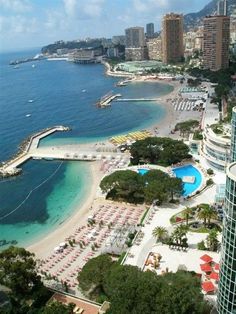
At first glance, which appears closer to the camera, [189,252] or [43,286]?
[43,286]

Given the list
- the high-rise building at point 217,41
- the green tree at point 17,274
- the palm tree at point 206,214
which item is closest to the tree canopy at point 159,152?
the palm tree at point 206,214

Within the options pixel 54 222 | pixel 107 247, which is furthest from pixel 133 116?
pixel 107 247

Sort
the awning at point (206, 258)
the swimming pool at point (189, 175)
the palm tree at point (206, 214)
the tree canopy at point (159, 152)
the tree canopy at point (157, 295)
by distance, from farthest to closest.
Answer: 1. the tree canopy at point (159, 152)
2. the swimming pool at point (189, 175)
3. the palm tree at point (206, 214)
4. the awning at point (206, 258)
5. the tree canopy at point (157, 295)

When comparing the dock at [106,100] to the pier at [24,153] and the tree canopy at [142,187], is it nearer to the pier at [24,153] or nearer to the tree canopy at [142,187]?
the pier at [24,153]

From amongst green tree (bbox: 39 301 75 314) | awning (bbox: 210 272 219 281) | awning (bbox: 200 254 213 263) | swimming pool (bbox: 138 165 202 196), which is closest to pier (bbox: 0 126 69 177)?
swimming pool (bbox: 138 165 202 196)

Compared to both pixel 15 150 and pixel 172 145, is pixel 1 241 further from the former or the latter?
pixel 15 150

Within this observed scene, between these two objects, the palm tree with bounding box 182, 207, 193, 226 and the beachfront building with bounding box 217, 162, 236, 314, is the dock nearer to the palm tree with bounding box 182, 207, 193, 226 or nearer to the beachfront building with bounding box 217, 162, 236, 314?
the palm tree with bounding box 182, 207, 193, 226
